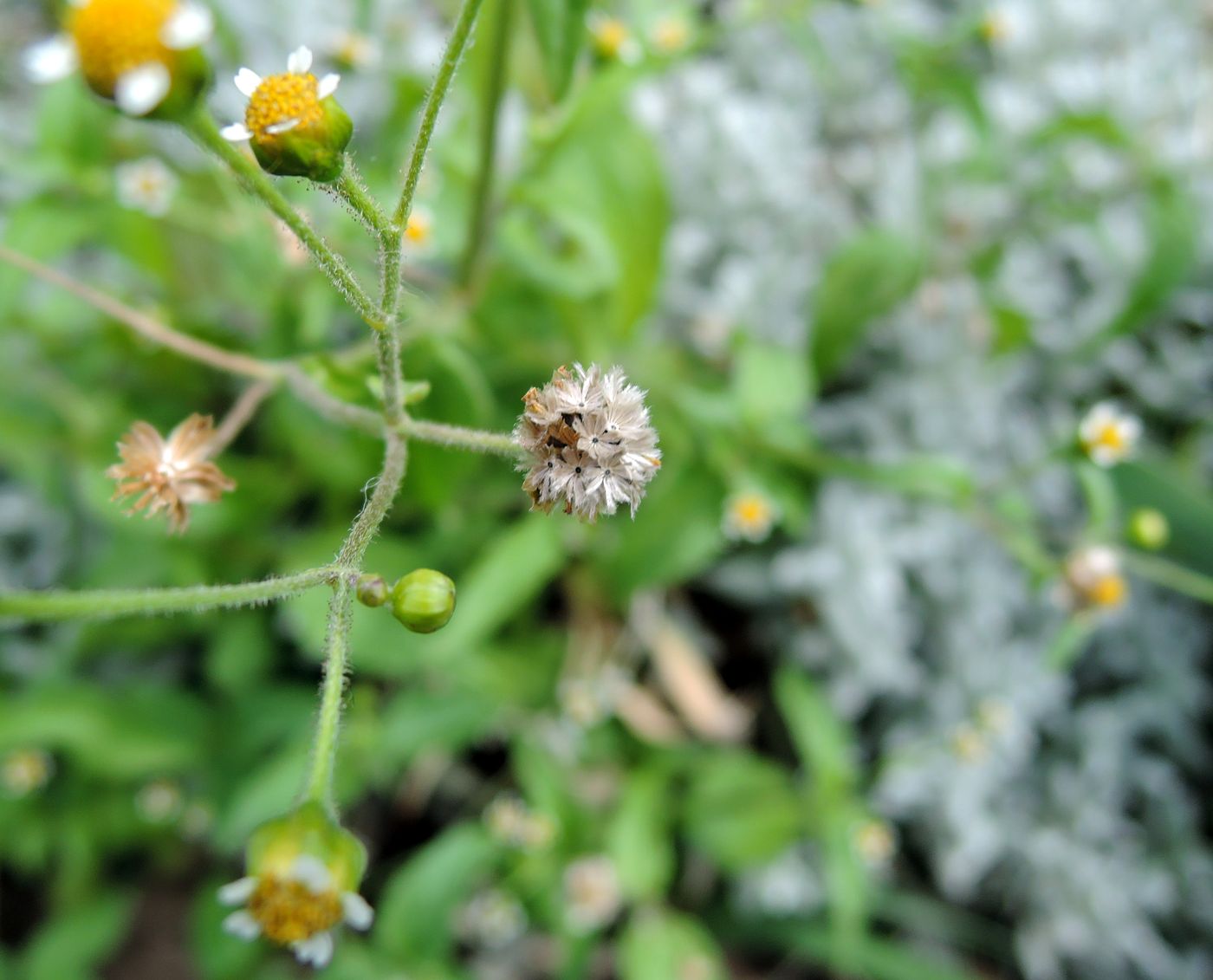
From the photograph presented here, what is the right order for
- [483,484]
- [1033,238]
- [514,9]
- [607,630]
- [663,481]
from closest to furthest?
1. [514,9]
2. [663,481]
3. [483,484]
4. [607,630]
5. [1033,238]

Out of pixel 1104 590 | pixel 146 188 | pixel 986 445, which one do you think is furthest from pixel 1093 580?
pixel 146 188

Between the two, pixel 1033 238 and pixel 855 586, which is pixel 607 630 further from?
pixel 1033 238

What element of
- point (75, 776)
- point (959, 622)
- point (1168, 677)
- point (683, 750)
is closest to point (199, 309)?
point (75, 776)

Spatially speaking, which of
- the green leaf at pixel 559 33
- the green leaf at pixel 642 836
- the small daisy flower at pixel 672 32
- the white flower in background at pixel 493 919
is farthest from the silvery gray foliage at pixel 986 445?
the green leaf at pixel 559 33

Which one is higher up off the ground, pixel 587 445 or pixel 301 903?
pixel 587 445

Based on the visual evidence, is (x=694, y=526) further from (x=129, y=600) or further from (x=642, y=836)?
(x=129, y=600)

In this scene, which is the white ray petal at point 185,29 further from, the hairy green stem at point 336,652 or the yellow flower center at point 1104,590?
the yellow flower center at point 1104,590
